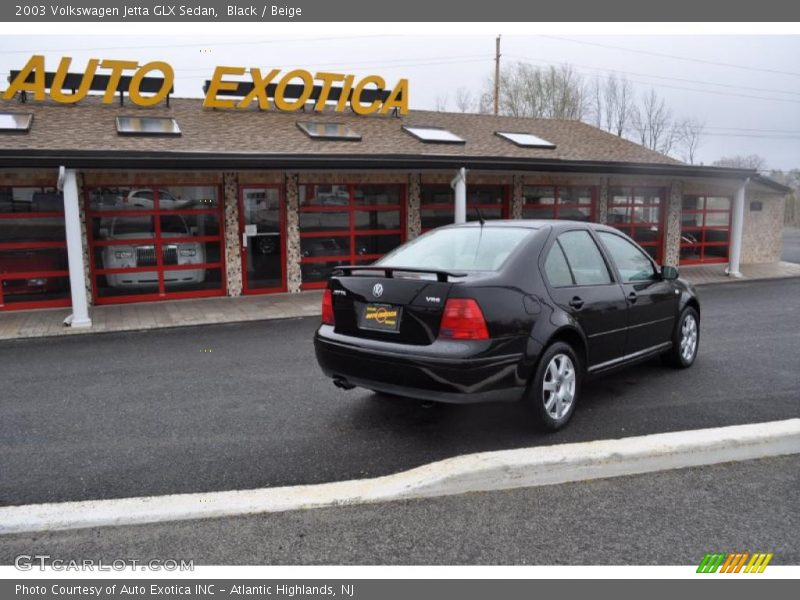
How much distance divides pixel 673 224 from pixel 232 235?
12332 millimetres

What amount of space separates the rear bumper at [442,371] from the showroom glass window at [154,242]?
9.34 meters

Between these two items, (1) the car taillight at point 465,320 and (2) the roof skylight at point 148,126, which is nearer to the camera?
(1) the car taillight at point 465,320

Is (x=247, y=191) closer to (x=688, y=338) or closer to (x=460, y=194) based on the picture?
(x=460, y=194)

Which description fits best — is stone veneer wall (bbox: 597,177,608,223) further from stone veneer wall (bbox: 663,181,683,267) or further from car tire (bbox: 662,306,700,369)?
car tire (bbox: 662,306,700,369)

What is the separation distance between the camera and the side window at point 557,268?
4.84 meters

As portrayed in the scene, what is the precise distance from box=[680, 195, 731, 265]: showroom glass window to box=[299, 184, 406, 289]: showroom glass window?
361 inches

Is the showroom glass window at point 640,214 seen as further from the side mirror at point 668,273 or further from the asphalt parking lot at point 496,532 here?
the asphalt parking lot at point 496,532

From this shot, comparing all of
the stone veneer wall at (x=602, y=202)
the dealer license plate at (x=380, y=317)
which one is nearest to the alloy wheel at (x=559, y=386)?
the dealer license plate at (x=380, y=317)

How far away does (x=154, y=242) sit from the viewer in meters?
12.7

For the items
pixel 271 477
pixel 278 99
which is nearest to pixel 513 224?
pixel 271 477

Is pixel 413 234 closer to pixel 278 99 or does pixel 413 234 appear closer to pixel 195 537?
pixel 278 99

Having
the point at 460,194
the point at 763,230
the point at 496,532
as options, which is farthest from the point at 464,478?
the point at 763,230

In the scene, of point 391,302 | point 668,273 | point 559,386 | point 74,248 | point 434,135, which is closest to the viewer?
point 391,302

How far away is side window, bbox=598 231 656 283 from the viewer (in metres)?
5.74
